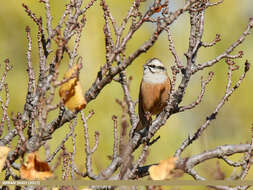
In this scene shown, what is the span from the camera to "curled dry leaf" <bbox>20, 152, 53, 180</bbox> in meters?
1.85

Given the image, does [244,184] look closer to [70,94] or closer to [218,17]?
[70,94]

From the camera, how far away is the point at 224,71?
13.2 metres

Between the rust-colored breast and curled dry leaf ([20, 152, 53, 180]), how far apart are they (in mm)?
2465

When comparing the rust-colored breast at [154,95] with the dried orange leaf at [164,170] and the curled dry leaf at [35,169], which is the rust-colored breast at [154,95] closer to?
the dried orange leaf at [164,170]

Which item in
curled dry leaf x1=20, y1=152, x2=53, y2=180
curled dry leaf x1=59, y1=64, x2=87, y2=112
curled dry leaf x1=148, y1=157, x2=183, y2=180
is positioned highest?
curled dry leaf x1=59, y1=64, x2=87, y2=112

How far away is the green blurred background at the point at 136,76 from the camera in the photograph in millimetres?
9250

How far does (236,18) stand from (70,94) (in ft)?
→ 43.8

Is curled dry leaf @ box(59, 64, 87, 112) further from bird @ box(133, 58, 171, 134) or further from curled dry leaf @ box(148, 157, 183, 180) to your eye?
bird @ box(133, 58, 171, 134)

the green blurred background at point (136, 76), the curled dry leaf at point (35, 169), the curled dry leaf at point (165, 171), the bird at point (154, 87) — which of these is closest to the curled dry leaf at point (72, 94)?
the curled dry leaf at point (35, 169)

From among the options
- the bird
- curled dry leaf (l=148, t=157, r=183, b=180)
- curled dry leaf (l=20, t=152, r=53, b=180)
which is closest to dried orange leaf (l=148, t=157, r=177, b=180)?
curled dry leaf (l=148, t=157, r=183, b=180)

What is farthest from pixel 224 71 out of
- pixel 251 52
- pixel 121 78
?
pixel 121 78

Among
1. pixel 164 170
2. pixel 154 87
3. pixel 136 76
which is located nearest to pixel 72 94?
pixel 164 170

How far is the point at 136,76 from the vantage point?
998 cm

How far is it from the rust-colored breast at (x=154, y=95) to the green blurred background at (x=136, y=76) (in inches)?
113
